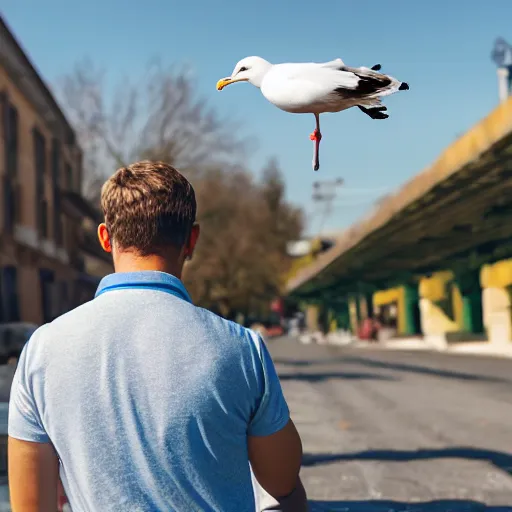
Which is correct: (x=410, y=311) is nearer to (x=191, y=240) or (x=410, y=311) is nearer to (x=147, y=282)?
(x=191, y=240)

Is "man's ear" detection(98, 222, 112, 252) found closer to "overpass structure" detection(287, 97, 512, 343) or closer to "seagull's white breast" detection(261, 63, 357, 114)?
"seagull's white breast" detection(261, 63, 357, 114)

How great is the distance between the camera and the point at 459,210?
88.4 ft

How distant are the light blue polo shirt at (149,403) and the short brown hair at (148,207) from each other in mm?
153

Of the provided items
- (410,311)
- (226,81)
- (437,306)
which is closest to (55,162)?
(437,306)

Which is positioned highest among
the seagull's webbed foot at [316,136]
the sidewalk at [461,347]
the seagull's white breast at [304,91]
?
the seagull's white breast at [304,91]

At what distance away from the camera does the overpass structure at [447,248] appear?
1880 centimetres

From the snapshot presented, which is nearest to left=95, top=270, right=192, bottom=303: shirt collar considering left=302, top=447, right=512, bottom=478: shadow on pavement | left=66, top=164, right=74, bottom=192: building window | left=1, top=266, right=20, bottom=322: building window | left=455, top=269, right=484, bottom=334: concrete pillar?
left=302, top=447, right=512, bottom=478: shadow on pavement

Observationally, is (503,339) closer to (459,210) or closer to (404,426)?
(459,210)

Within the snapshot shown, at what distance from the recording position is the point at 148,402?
6.79 feet

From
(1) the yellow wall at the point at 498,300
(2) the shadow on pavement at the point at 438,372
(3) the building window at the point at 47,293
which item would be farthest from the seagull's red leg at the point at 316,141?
(3) the building window at the point at 47,293

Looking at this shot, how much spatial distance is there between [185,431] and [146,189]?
585 mm

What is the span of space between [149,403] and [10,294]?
32699mm

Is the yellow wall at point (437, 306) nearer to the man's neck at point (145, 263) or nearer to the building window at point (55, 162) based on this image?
the building window at point (55, 162)

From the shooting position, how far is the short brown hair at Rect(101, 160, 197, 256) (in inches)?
86.6
